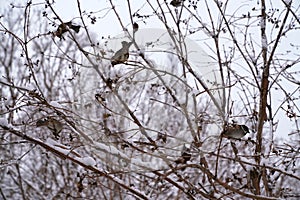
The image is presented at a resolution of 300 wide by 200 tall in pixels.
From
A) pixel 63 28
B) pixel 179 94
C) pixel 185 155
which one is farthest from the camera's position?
pixel 179 94

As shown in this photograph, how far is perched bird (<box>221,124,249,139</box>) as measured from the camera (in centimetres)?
88

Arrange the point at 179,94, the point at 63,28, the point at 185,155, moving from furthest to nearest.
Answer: the point at 179,94 < the point at 63,28 < the point at 185,155

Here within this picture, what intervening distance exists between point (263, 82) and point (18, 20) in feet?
8.47

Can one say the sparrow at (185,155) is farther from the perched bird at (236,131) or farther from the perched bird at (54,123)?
the perched bird at (54,123)

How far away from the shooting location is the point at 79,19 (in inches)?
45.8

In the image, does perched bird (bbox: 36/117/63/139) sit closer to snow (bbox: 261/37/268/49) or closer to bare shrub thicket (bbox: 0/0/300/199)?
bare shrub thicket (bbox: 0/0/300/199)

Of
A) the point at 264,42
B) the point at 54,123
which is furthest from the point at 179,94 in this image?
the point at 54,123

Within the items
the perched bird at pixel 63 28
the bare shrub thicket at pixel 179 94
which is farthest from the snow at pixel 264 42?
the perched bird at pixel 63 28

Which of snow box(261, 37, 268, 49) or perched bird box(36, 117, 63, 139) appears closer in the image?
perched bird box(36, 117, 63, 139)

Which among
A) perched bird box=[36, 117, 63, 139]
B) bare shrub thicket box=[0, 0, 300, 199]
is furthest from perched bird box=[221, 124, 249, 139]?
perched bird box=[36, 117, 63, 139]

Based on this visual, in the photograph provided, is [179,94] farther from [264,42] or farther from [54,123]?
[54,123]

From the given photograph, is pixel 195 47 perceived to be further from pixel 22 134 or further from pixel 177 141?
pixel 22 134

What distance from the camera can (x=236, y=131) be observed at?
0.89 metres

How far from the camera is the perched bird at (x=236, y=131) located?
34.6 inches
